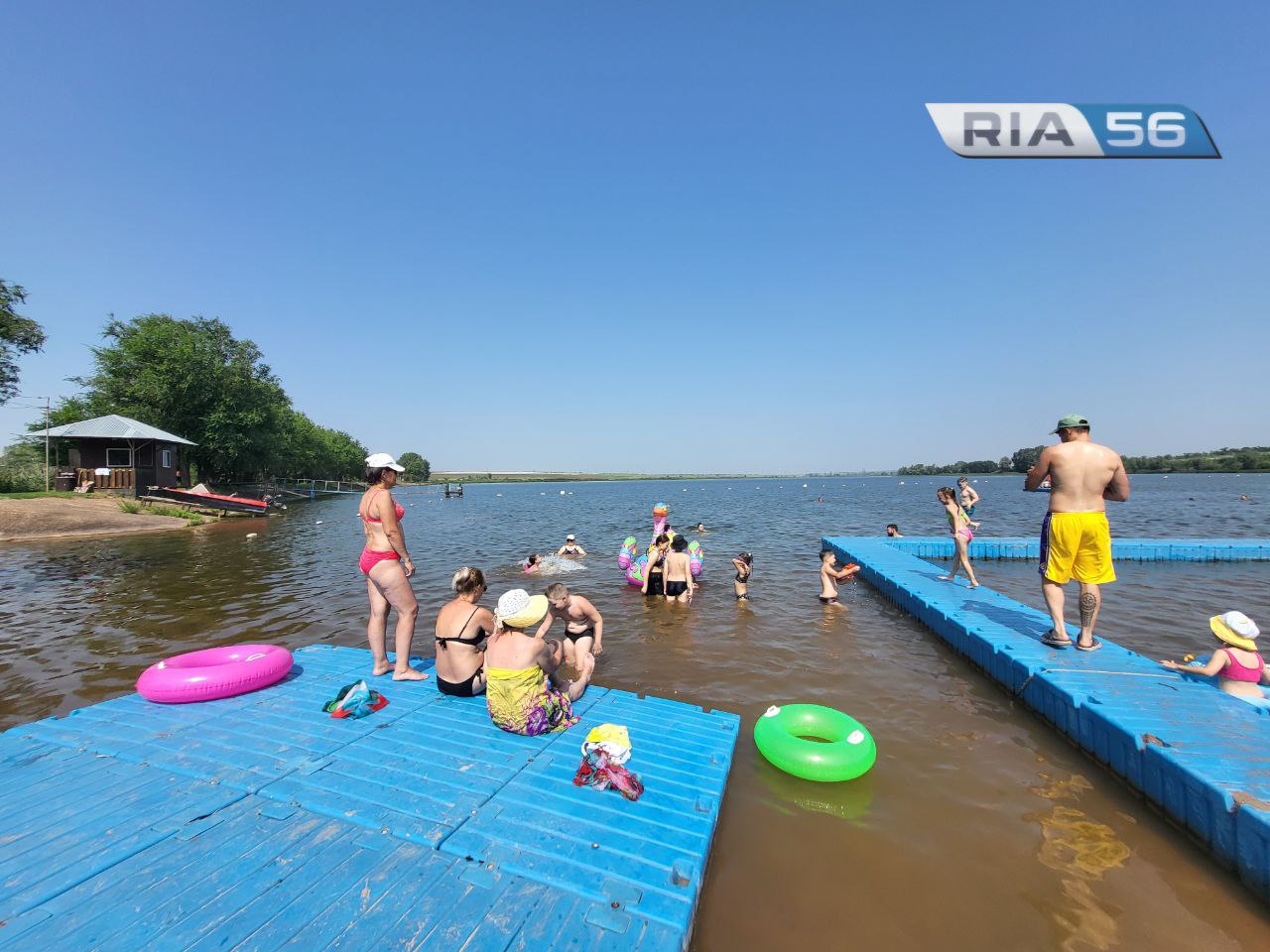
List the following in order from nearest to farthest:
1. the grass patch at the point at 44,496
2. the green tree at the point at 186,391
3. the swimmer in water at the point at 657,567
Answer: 1. the swimmer in water at the point at 657,567
2. the grass patch at the point at 44,496
3. the green tree at the point at 186,391

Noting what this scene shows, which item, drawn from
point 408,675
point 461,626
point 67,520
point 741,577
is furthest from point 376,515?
point 67,520

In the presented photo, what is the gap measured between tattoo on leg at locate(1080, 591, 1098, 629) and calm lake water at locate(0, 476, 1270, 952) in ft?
4.64

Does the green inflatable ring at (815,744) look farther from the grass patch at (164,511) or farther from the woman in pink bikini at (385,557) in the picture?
the grass patch at (164,511)

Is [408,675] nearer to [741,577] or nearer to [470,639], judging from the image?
[470,639]

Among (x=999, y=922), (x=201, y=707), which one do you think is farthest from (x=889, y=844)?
(x=201, y=707)

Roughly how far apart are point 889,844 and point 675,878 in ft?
7.12

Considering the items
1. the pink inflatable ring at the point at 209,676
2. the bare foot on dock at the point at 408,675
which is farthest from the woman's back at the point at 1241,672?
the pink inflatable ring at the point at 209,676

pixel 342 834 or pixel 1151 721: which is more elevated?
pixel 342 834

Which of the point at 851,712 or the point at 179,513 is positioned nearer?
the point at 851,712

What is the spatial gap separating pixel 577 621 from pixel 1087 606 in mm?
6443

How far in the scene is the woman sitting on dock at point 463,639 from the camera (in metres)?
5.16

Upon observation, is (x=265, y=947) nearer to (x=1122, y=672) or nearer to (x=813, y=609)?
(x=1122, y=672)

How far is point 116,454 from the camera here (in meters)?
30.7

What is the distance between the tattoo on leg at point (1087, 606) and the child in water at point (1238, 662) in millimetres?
945
